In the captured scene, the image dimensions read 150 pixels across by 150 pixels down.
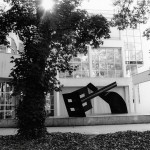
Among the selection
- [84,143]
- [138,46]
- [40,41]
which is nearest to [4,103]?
[40,41]

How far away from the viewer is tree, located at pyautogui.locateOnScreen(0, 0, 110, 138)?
784 centimetres

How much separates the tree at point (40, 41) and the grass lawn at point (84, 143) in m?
0.71

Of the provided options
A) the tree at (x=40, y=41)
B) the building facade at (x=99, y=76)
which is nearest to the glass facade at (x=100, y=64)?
the building facade at (x=99, y=76)

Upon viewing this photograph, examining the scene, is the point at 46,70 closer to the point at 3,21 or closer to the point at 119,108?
the point at 3,21

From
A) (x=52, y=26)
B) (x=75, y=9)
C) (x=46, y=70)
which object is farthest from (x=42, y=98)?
(x=75, y=9)

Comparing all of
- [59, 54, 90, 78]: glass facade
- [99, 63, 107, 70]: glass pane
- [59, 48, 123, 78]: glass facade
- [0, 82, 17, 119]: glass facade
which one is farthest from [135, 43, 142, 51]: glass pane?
[0, 82, 17, 119]: glass facade

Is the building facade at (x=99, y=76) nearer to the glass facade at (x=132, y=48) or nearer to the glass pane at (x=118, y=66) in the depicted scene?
the glass pane at (x=118, y=66)

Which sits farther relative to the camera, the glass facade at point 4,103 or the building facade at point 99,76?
the building facade at point 99,76

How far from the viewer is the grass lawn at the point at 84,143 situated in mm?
6391

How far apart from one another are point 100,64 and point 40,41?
18.1 metres

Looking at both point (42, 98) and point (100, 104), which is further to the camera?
point (100, 104)

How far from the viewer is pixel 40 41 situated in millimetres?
7797

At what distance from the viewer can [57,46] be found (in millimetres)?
→ 9031

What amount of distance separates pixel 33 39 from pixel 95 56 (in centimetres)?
1821
